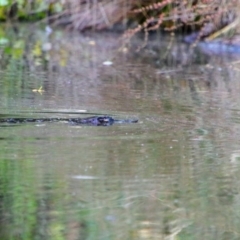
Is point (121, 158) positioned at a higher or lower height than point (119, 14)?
lower

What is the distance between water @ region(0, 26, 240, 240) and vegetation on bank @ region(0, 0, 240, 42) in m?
3.23

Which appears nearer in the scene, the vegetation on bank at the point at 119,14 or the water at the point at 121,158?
the water at the point at 121,158

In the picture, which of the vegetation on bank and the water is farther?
the vegetation on bank

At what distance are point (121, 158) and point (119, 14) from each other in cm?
952

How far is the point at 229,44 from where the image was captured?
38.1 feet

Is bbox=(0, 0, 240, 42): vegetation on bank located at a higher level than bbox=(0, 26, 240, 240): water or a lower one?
higher

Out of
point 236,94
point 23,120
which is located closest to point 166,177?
point 23,120

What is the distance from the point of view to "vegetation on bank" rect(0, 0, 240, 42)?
11336mm

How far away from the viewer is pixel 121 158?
4.43m

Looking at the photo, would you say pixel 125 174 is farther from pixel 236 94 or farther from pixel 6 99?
pixel 236 94

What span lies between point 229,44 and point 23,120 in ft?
22.3

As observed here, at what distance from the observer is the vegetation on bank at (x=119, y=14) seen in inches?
446

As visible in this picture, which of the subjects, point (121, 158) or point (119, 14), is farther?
point (119, 14)

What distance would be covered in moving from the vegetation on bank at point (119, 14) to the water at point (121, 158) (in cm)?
323
